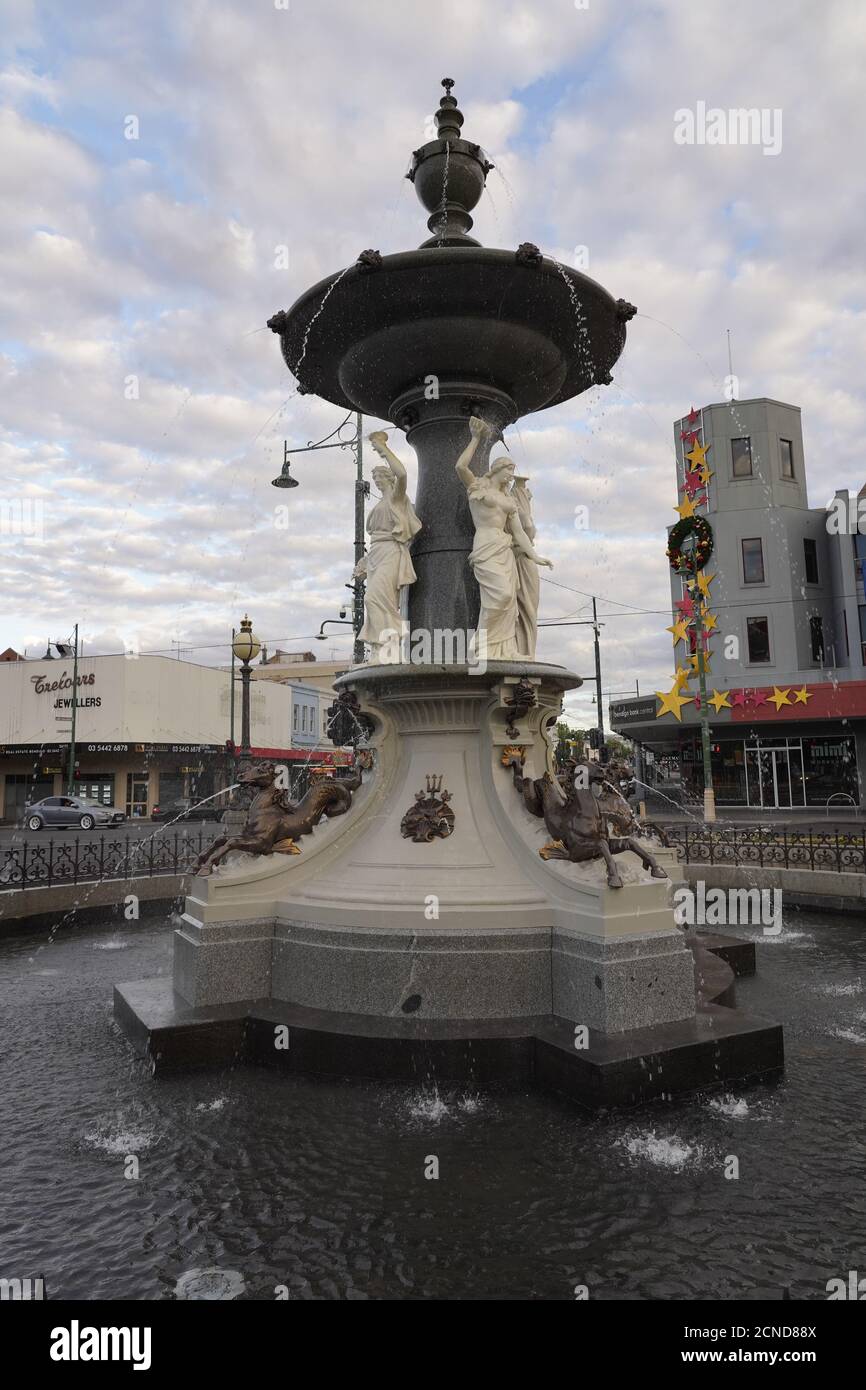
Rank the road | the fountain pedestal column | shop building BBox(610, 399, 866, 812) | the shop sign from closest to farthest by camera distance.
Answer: the fountain pedestal column
the road
shop building BBox(610, 399, 866, 812)
the shop sign

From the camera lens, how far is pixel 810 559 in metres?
36.5

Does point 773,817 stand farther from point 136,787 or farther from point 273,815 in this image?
point 136,787

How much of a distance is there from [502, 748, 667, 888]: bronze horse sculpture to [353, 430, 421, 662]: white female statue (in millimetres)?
1711

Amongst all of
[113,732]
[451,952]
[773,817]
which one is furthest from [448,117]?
[113,732]

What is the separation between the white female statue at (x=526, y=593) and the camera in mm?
8148

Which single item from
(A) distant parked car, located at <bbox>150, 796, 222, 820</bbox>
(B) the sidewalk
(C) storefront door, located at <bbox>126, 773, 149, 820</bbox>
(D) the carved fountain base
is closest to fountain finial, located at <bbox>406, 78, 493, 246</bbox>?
(D) the carved fountain base

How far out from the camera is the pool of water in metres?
3.51

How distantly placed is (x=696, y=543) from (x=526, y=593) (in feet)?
94.2

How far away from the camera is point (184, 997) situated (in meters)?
6.61

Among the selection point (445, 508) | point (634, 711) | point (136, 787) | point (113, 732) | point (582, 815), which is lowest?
point (582, 815)

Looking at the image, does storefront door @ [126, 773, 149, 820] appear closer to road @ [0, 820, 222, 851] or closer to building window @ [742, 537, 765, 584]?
road @ [0, 820, 222, 851]
